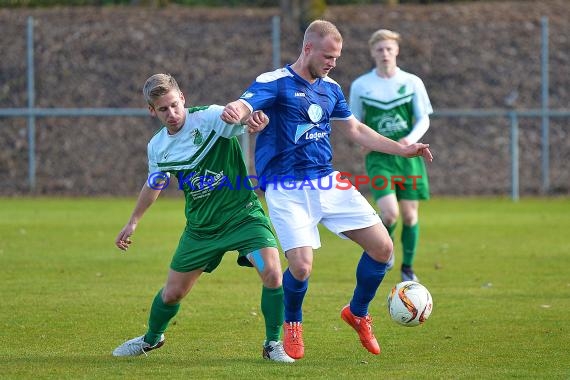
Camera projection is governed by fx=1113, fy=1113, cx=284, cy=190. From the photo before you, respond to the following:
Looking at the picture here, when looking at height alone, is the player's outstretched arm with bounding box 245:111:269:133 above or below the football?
above

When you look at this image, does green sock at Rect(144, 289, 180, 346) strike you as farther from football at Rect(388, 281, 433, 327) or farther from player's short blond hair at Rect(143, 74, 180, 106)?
football at Rect(388, 281, 433, 327)

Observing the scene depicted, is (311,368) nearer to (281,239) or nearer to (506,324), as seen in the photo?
(281,239)

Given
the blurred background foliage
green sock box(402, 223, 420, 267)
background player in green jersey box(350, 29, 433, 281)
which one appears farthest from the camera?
the blurred background foliage

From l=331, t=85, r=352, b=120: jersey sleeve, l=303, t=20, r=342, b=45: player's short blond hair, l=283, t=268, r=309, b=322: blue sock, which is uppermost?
l=303, t=20, r=342, b=45: player's short blond hair

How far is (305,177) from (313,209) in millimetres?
201

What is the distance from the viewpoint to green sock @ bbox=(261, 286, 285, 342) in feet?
21.4

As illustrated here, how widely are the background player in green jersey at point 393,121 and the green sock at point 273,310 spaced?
379cm

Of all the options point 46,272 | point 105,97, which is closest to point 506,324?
point 46,272

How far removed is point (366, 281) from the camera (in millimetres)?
6883

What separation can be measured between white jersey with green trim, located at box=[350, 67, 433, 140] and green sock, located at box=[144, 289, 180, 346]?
425cm

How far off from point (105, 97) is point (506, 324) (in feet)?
49.5

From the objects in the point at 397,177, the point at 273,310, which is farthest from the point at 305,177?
the point at 397,177

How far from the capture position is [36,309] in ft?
27.5

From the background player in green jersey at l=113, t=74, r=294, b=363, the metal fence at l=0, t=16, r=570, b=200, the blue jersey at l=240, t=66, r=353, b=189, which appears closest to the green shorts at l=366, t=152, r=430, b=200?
the blue jersey at l=240, t=66, r=353, b=189
